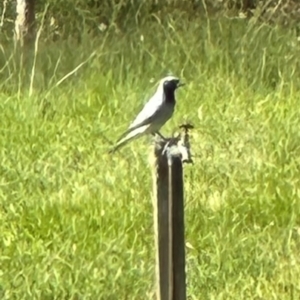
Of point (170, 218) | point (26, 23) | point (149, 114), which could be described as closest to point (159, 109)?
point (149, 114)

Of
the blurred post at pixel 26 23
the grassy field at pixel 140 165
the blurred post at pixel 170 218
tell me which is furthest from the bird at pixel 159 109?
the blurred post at pixel 26 23

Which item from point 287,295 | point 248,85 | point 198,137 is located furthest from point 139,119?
point 248,85

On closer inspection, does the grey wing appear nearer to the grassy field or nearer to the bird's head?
the bird's head

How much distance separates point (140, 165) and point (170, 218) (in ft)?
7.05

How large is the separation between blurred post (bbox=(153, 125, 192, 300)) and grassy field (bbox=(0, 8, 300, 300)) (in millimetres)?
1059

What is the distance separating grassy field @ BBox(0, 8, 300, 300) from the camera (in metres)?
4.42

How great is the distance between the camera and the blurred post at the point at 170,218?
3.16 meters

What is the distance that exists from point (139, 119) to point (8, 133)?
1536mm

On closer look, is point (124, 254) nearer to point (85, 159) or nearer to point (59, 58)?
point (85, 159)

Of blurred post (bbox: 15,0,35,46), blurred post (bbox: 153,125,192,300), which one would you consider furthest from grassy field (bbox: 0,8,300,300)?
blurred post (bbox: 153,125,192,300)

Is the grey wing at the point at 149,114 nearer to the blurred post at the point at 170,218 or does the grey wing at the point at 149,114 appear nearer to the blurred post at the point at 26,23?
the blurred post at the point at 170,218

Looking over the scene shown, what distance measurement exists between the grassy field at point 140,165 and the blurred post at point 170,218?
3.47ft

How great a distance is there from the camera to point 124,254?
452 centimetres

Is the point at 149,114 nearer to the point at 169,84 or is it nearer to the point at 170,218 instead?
the point at 169,84
